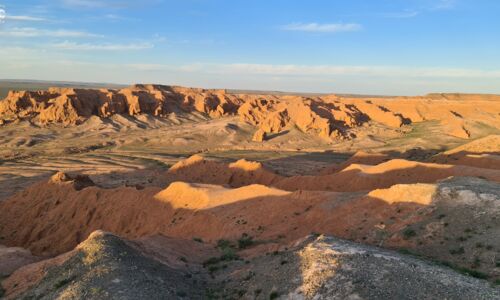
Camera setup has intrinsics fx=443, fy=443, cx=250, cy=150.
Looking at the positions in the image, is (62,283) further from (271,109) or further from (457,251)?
(271,109)

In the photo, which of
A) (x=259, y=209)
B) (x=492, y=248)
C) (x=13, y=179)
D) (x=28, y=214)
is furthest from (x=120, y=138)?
(x=492, y=248)

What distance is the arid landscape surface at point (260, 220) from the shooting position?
15.8m

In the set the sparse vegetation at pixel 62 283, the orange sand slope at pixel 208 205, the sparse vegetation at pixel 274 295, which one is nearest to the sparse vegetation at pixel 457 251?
the orange sand slope at pixel 208 205

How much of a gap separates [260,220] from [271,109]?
92981 mm

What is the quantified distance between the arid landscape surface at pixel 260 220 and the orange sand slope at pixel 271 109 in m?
5.80

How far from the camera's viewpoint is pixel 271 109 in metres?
121

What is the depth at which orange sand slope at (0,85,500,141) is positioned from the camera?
99.3m

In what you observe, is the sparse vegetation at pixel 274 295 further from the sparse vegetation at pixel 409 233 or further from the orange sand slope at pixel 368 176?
the orange sand slope at pixel 368 176

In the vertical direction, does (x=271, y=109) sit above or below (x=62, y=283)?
below

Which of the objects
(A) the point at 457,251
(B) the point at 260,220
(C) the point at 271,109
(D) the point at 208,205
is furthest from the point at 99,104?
(A) the point at 457,251

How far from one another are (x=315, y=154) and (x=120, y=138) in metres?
48.0

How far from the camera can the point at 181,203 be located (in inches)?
1407

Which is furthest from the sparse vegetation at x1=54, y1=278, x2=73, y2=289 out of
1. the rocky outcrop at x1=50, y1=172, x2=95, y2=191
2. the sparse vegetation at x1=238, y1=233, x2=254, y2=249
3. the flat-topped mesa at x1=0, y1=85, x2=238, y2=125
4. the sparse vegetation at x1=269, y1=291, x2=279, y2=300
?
the flat-topped mesa at x1=0, y1=85, x2=238, y2=125

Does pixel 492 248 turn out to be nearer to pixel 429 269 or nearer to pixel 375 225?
pixel 429 269
